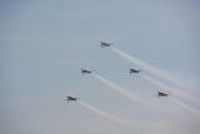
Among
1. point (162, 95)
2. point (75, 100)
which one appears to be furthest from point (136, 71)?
point (75, 100)

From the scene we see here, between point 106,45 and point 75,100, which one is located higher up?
point 106,45

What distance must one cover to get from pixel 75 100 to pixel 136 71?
69cm

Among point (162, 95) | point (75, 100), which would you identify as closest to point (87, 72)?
point (75, 100)

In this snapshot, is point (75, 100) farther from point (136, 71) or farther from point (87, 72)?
point (136, 71)

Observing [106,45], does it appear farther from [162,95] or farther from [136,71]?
[162,95]

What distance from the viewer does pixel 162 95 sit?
16.2 ft

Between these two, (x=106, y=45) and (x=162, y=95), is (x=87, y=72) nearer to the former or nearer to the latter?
(x=106, y=45)

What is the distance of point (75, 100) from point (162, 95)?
88 centimetres

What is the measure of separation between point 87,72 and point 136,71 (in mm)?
500

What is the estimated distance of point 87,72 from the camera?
5008mm

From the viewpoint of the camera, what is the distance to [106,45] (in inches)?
196

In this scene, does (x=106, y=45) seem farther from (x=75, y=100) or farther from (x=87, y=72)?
(x=75, y=100)

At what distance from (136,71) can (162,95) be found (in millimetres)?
357

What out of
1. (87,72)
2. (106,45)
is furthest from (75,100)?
(106,45)
